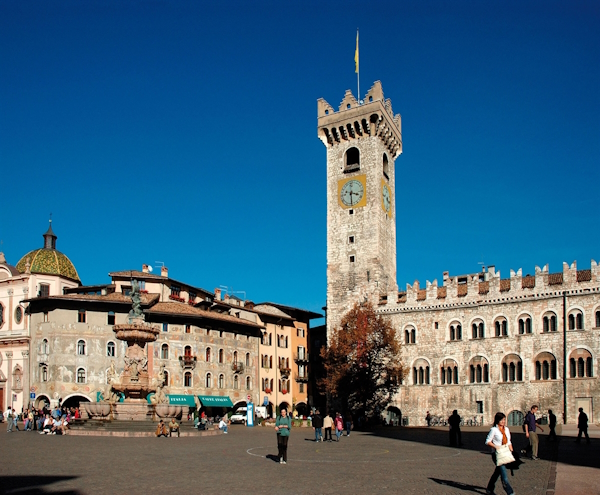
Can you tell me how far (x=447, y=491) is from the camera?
48.3 feet

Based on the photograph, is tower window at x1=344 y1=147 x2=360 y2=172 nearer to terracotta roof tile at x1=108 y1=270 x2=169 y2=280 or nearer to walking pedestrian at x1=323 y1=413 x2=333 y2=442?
terracotta roof tile at x1=108 y1=270 x2=169 y2=280

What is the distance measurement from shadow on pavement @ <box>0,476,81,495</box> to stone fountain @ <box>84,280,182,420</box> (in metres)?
16.3

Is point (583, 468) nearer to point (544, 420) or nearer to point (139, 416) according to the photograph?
point (139, 416)

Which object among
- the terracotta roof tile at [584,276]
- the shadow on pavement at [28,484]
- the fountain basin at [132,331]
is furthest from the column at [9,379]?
the terracotta roof tile at [584,276]

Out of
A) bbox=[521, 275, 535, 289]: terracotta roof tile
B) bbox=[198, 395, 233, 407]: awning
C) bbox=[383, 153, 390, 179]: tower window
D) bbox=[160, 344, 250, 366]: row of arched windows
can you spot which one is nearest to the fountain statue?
bbox=[160, 344, 250, 366]: row of arched windows

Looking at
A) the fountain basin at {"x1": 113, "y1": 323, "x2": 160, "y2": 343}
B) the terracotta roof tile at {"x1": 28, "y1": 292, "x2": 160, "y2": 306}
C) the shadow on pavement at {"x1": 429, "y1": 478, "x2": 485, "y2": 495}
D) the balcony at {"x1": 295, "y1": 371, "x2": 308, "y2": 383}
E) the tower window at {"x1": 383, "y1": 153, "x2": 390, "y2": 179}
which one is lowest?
the balcony at {"x1": 295, "y1": 371, "x2": 308, "y2": 383}

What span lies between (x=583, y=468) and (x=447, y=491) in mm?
6219

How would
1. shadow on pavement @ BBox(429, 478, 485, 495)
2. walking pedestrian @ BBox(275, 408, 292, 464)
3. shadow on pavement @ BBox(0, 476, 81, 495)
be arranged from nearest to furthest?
shadow on pavement @ BBox(0, 476, 81, 495) → shadow on pavement @ BBox(429, 478, 485, 495) → walking pedestrian @ BBox(275, 408, 292, 464)

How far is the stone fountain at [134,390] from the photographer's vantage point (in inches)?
1277

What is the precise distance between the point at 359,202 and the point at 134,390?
1537 inches

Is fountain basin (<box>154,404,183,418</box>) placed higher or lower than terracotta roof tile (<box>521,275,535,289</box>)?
lower

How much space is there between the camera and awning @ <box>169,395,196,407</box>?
55594 millimetres

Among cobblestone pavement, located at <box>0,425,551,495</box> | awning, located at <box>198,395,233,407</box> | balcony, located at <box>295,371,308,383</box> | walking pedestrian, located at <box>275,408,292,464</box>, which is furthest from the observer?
balcony, located at <box>295,371,308,383</box>

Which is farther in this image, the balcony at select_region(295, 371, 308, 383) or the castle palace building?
the balcony at select_region(295, 371, 308, 383)
